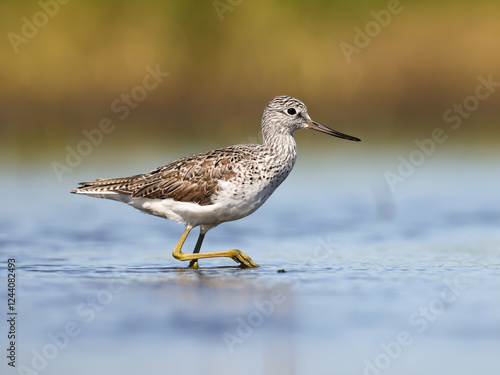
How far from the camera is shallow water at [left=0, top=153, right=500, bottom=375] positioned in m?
7.52

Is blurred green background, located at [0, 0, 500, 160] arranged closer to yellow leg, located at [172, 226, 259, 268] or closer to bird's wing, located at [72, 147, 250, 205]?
bird's wing, located at [72, 147, 250, 205]

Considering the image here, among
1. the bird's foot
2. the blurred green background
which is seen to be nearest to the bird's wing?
the bird's foot

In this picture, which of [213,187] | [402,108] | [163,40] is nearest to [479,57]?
[402,108]

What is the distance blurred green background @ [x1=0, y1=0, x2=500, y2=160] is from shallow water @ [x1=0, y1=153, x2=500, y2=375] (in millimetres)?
6662

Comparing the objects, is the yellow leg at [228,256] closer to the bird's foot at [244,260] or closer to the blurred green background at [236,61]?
the bird's foot at [244,260]

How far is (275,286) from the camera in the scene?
982cm

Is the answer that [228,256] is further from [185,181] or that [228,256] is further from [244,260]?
[185,181]

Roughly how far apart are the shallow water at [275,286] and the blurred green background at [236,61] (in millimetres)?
6662

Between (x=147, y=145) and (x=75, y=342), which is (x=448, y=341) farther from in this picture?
(x=147, y=145)

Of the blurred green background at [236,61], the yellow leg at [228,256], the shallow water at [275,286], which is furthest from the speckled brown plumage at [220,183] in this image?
the blurred green background at [236,61]

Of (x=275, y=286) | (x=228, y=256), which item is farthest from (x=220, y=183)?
(x=275, y=286)

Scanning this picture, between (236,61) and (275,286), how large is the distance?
14.2 m

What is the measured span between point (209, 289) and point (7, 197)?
7.14 m

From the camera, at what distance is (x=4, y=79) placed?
74.7ft
